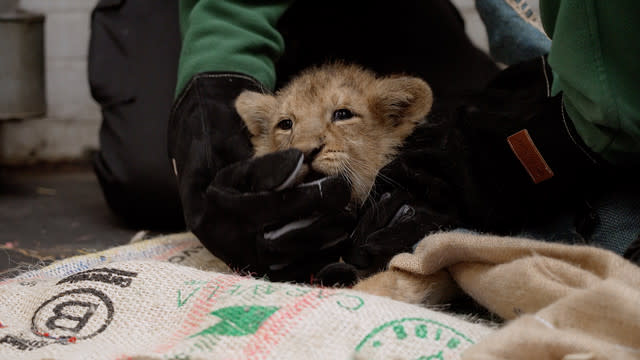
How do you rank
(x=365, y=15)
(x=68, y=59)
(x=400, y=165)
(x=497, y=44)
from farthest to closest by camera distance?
(x=68, y=59)
(x=365, y=15)
(x=497, y=44)
(x=400, y=165)

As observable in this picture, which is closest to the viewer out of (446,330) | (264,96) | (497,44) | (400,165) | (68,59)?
(446,330)

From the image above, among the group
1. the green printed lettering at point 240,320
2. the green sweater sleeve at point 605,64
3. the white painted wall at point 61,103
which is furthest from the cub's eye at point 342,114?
the white painted wall at point 61,103

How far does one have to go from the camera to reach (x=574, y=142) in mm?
1240

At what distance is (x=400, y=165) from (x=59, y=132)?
3.07m

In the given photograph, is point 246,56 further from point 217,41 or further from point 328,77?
point 328,77

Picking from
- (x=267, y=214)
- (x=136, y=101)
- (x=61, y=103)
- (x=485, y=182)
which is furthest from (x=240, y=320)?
(x=61, y=103)

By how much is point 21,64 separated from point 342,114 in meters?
2.18

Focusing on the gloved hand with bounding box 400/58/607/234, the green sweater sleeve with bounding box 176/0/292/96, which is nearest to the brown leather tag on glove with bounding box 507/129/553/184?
the gloved hand with bounding box 400/58/607/234

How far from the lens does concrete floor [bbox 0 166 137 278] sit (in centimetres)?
205

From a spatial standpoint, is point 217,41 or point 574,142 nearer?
point 574,142

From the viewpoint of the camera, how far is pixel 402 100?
1658 mm

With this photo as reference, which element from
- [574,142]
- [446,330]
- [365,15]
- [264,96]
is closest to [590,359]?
[446,330]

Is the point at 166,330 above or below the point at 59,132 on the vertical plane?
above

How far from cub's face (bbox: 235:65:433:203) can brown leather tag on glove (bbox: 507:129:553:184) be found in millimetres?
386
